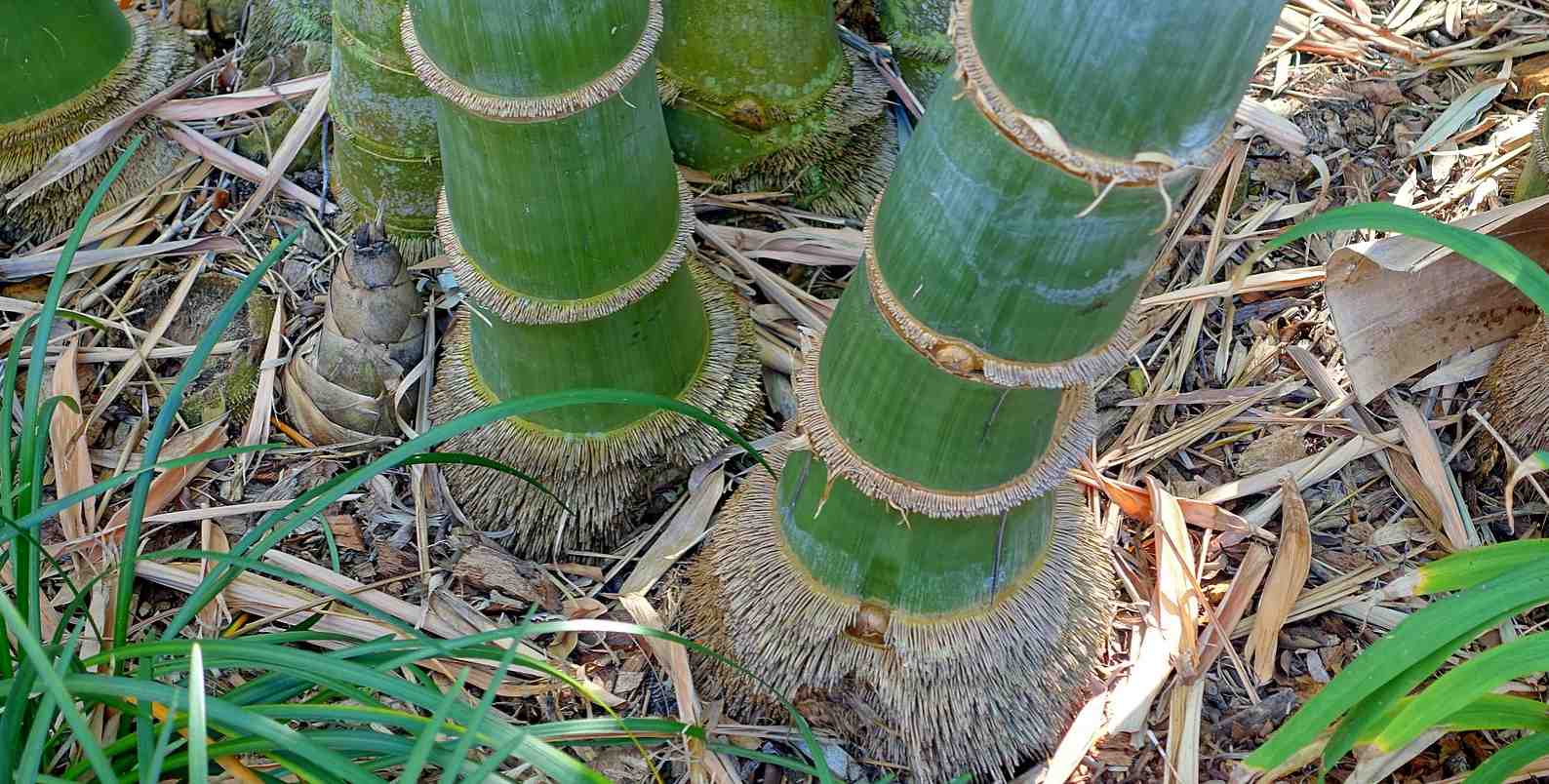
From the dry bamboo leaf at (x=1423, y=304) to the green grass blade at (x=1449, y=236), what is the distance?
1.10 feet

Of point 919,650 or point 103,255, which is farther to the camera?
point 103,255

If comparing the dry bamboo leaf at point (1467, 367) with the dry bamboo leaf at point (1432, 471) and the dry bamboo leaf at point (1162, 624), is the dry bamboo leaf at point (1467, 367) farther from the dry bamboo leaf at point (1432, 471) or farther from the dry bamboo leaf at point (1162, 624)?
the dry bamboo leaf at point (1162, 624)

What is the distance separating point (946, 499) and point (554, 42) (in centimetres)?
58

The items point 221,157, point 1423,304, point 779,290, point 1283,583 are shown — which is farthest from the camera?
point 221,157

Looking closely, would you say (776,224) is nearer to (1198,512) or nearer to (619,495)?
(619,495)

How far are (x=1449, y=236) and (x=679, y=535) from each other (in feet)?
3.32

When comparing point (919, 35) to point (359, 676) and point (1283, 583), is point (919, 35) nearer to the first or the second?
point (1283, 583)

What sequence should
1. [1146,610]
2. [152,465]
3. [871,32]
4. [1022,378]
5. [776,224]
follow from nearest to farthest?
[1022,378], [152,465], [1146,610], [776,224], [871,32]

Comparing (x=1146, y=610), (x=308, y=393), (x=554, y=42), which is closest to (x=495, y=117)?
(x=554, y=42)

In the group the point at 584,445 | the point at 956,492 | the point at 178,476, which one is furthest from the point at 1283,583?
the point at 178,476

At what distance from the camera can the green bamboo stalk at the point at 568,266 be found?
1.23 m

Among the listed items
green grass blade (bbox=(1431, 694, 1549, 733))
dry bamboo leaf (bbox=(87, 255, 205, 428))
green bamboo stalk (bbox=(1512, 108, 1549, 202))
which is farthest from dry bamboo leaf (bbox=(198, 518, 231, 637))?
green bamboo stalk (bbox=(1512, 108, 1549, 202))

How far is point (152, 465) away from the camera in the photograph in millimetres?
1412

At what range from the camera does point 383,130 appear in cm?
182
